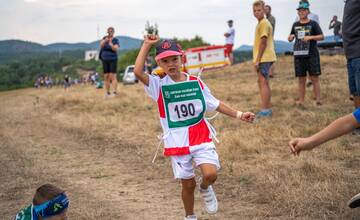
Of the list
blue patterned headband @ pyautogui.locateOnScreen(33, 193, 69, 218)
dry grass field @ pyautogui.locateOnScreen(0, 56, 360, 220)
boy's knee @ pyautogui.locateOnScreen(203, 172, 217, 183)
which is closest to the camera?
blue patterned headband @ pyautogui.locateOnScreen(33, 193, 69, 218)

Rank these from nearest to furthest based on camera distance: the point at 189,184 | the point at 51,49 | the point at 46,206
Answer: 1. the point at 46,206
2. the point at 189,184
3. the point at 51,49

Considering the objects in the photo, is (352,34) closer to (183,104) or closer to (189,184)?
(183,104)

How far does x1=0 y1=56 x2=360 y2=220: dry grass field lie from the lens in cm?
566

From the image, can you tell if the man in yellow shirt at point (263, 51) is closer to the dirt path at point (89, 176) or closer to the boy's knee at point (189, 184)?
the dirt path at point (89, 176)

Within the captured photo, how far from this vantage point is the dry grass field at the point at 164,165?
18.6ft

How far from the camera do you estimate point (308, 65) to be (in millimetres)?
10453

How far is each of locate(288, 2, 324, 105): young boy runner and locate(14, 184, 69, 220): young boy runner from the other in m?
7.28

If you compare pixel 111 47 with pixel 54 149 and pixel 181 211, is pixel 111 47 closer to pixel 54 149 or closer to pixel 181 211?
pixel 54 149

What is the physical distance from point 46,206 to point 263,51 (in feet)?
23.3

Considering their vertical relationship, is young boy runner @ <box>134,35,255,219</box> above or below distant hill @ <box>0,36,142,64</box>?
above

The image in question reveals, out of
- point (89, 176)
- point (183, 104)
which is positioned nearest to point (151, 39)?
point (183, 104)

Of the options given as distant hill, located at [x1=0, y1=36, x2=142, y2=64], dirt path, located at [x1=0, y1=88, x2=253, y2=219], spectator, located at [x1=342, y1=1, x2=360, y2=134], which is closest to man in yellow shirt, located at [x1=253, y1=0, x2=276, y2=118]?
dirt path, located at [x1=0, y1=88, x2=253, y2=219]

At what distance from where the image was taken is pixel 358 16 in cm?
600

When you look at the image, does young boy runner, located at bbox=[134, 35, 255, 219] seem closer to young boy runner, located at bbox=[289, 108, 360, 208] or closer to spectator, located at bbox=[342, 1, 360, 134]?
young boy runner, located at bbox=[289, 108, 360, 208]
